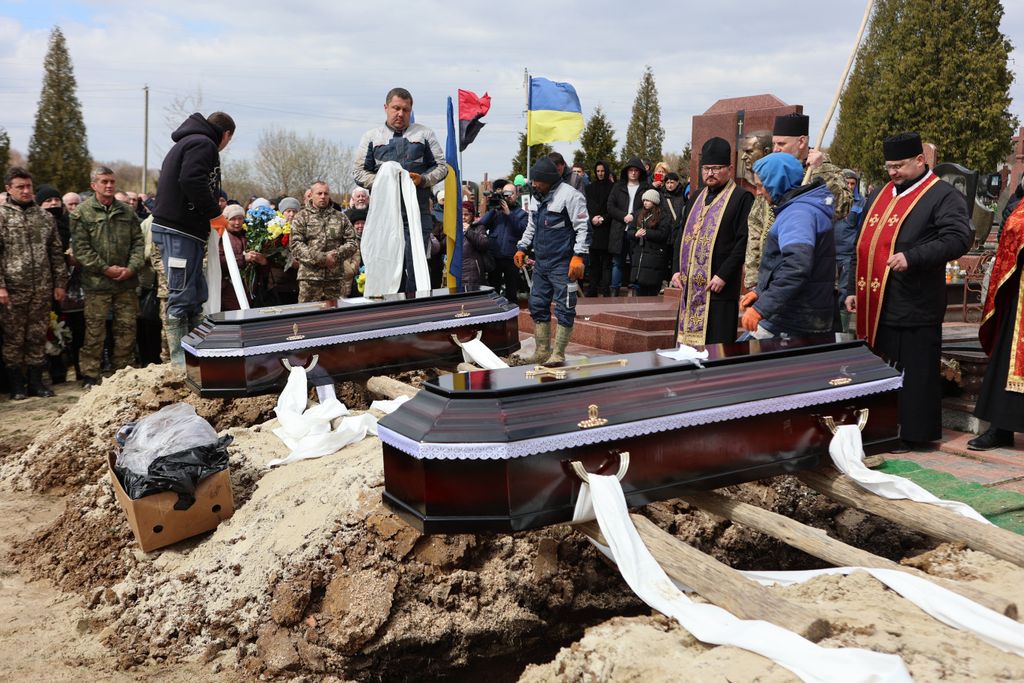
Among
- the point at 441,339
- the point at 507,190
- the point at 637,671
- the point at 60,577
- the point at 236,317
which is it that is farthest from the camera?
the point at 507,190

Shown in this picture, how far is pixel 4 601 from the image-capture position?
4074mm

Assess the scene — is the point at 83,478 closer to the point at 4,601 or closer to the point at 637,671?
the point at 4,601

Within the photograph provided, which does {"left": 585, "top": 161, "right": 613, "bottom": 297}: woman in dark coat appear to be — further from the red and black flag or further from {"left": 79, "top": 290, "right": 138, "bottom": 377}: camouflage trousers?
{"left": 79, "top": 290, "right": 138, "bottom": 377}: camouflage trousers

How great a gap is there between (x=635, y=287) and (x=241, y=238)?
453cm

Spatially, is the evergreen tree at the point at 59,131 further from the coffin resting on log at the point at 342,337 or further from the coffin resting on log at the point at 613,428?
the coffin resting on log at the point at 613,428

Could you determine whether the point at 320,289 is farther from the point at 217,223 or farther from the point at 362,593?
the point at 362,593

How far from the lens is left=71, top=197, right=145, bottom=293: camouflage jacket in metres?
7.64

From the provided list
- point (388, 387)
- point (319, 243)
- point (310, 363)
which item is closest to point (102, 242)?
point (319, 243)

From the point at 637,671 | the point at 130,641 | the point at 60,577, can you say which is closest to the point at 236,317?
the point at 60,577

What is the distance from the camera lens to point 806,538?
3.32 meters

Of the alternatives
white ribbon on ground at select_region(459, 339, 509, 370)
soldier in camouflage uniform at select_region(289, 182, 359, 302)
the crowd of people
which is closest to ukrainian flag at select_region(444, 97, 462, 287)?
the crowd of people

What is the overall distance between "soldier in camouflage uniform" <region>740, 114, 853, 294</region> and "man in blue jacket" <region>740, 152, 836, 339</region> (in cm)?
18

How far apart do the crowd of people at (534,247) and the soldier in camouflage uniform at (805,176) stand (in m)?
0.01

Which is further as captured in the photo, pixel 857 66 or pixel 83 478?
pixel 857 66
